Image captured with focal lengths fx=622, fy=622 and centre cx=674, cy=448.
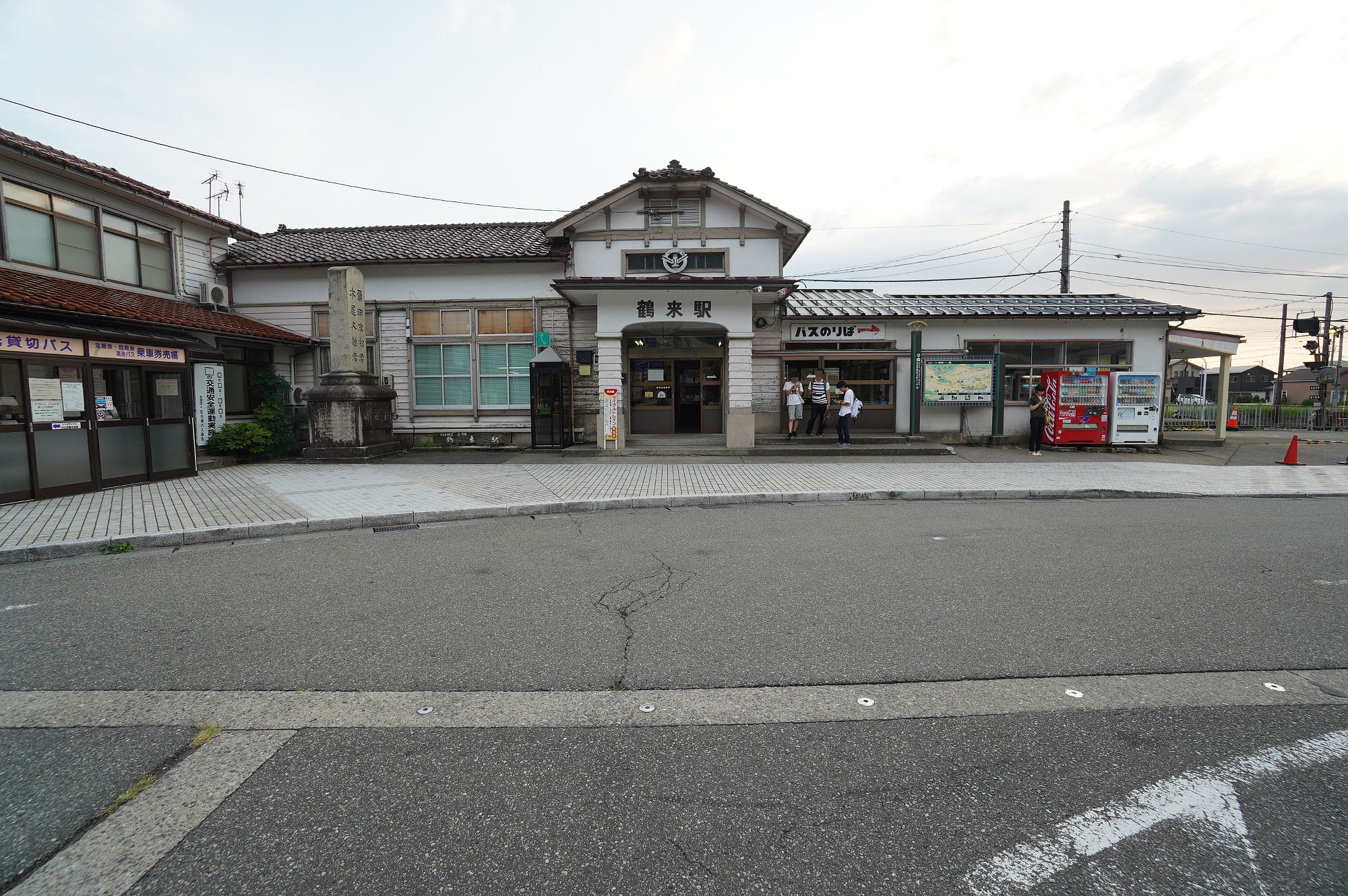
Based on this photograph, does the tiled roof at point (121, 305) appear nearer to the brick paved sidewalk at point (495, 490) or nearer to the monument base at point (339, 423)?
the monument base at point (339, 423)

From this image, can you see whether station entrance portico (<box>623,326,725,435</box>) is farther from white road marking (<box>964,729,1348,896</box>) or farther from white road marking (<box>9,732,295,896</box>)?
white road marking (<box>964,729,1348,896</box>)

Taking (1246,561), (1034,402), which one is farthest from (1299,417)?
(1246,561)

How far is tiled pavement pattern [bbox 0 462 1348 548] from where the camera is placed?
319 inches

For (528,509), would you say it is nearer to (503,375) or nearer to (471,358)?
(503,375)

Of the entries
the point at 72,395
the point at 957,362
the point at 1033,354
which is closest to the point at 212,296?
the point at 72,395

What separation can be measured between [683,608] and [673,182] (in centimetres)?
1385

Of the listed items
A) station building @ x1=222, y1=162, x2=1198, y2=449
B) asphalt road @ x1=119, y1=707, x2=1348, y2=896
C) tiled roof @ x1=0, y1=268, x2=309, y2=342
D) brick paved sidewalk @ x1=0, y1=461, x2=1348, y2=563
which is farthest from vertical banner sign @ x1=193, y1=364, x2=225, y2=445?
asphalt road @ x1=119, y1=707, x2=1348, y2=896

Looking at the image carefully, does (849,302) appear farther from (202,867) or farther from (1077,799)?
(202,867)

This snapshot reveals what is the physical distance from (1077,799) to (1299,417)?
40.1 m

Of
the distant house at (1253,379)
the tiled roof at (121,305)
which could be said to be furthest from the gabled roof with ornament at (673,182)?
the distant house at (1253,379)

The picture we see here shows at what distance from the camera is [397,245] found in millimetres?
17953

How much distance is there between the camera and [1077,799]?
2479mm

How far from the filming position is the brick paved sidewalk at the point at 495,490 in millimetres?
7637

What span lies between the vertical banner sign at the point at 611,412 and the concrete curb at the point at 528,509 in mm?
5898
